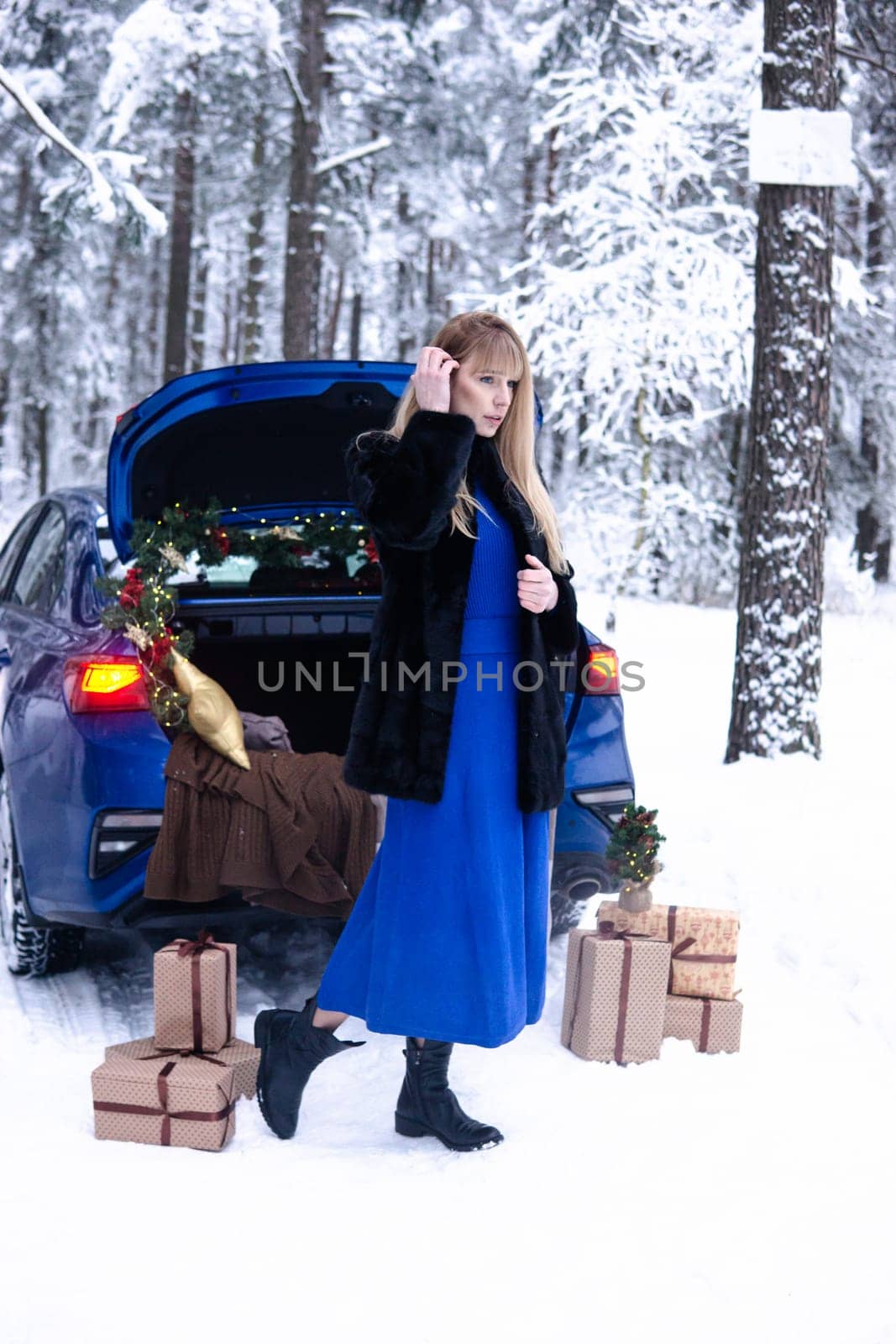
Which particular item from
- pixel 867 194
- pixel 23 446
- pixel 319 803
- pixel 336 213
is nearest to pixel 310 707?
pixel 319 803

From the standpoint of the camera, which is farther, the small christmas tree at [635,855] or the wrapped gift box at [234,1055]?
the small christmas tree at [635,855]

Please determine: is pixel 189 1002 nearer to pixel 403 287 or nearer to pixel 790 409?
pixel 790 409

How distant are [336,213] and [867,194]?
8655 mm

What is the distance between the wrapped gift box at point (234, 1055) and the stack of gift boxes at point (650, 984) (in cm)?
101

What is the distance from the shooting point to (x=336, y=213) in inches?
707

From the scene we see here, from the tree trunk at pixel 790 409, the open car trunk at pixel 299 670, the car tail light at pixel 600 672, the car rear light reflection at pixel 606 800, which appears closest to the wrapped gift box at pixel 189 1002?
the car rear light reflection at pixel 606 800

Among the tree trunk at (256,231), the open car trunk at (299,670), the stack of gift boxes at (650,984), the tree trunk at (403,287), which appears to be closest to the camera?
the stack of gift boxes at (650,984)

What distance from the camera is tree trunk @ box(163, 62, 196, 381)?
17.7m

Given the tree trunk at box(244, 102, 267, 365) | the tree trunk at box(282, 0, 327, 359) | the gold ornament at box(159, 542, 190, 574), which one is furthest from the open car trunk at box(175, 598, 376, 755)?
the tree trunk at box(282, 0, 327, 359)

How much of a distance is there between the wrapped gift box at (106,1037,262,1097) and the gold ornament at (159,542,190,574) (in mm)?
1639

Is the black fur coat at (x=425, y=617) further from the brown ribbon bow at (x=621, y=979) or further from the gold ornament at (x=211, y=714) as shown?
the gold ornament at (x=211, y=714)

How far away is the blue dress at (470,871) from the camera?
10.2 feet

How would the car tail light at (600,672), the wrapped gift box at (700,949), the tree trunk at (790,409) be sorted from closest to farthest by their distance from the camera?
1. the wrapped gift box at (700,949)
2. the car tail light at (600,672)
3. the tree trunk at (790,409)

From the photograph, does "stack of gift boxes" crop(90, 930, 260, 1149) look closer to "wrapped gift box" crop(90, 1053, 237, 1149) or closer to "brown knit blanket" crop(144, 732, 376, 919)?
"wrapped gift box" crop(90, 1053, 237, 1149)
